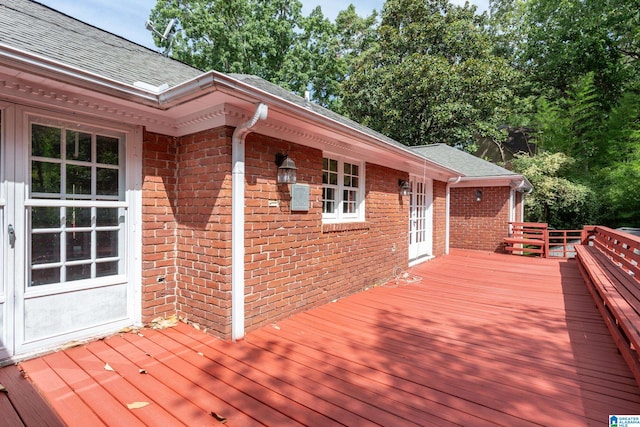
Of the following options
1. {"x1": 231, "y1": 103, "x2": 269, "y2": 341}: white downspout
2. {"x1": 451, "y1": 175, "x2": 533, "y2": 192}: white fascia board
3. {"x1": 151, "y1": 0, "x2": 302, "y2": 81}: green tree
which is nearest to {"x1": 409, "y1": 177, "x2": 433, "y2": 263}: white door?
{"x1": 451, "y1": 175, "x2": 533, "y2": 192}: white fascia board

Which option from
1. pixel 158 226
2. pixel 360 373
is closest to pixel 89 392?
pixel 158 226

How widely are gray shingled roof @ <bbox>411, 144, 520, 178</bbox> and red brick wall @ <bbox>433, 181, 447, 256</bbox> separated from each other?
1.03 meters

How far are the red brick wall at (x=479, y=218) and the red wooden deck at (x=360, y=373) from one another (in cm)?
657

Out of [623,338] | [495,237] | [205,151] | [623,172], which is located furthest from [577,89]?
[205,151]

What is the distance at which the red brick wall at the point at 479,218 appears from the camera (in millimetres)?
10539

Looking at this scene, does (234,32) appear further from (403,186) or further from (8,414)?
(8,414)

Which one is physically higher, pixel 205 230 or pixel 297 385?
pixel 205 230

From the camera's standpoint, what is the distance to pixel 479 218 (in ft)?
35.8

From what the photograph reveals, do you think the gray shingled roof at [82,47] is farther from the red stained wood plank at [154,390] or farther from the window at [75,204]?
the red stained wood plank at [154,390]

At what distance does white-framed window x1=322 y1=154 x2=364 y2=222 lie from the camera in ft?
16.9

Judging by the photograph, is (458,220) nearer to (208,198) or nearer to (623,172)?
(623,172)

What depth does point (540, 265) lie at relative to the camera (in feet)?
27.3
